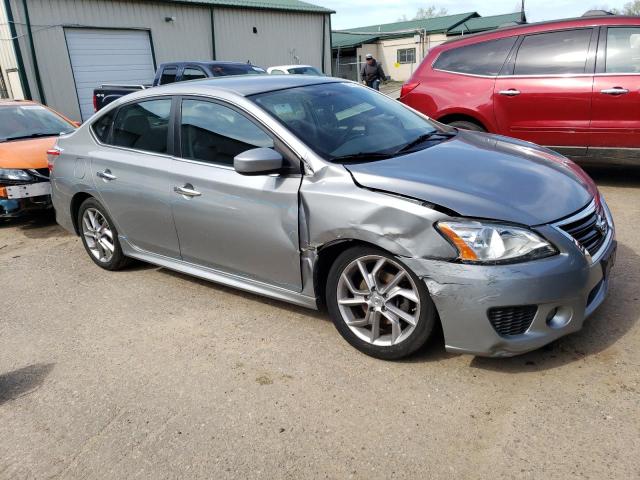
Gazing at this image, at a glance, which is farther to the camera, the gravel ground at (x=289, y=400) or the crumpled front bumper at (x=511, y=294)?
the crumpled front bumper at (x=511, y=294)

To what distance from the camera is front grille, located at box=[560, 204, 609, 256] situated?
2.85m

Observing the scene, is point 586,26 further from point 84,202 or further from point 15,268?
point 15,268

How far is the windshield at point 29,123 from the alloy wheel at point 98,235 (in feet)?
9.74

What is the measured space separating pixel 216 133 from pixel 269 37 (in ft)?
69.4

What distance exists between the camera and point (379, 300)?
304 cm

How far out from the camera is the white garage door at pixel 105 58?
53.2 feet

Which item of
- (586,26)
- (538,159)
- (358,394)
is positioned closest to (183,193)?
(358,394)

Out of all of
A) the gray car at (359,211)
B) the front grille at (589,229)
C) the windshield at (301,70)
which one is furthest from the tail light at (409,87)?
the windshield at (301,70)

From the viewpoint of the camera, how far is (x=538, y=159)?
3537 mm

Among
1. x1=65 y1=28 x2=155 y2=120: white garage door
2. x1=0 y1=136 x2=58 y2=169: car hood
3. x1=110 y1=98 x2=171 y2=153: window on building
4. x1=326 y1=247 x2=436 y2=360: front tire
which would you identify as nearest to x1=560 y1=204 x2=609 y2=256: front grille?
x1=326 y1=247 x2=436 y2=360: front tire

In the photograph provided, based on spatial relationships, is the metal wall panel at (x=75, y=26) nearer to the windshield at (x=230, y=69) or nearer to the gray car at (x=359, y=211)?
the windshield at (x=230, y=69)

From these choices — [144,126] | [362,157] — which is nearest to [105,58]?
[144,126]

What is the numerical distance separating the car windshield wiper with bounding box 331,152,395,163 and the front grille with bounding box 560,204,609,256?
110 cm

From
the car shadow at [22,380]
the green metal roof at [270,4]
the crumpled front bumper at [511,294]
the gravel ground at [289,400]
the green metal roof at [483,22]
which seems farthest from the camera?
the green metal roof at [483,22]
